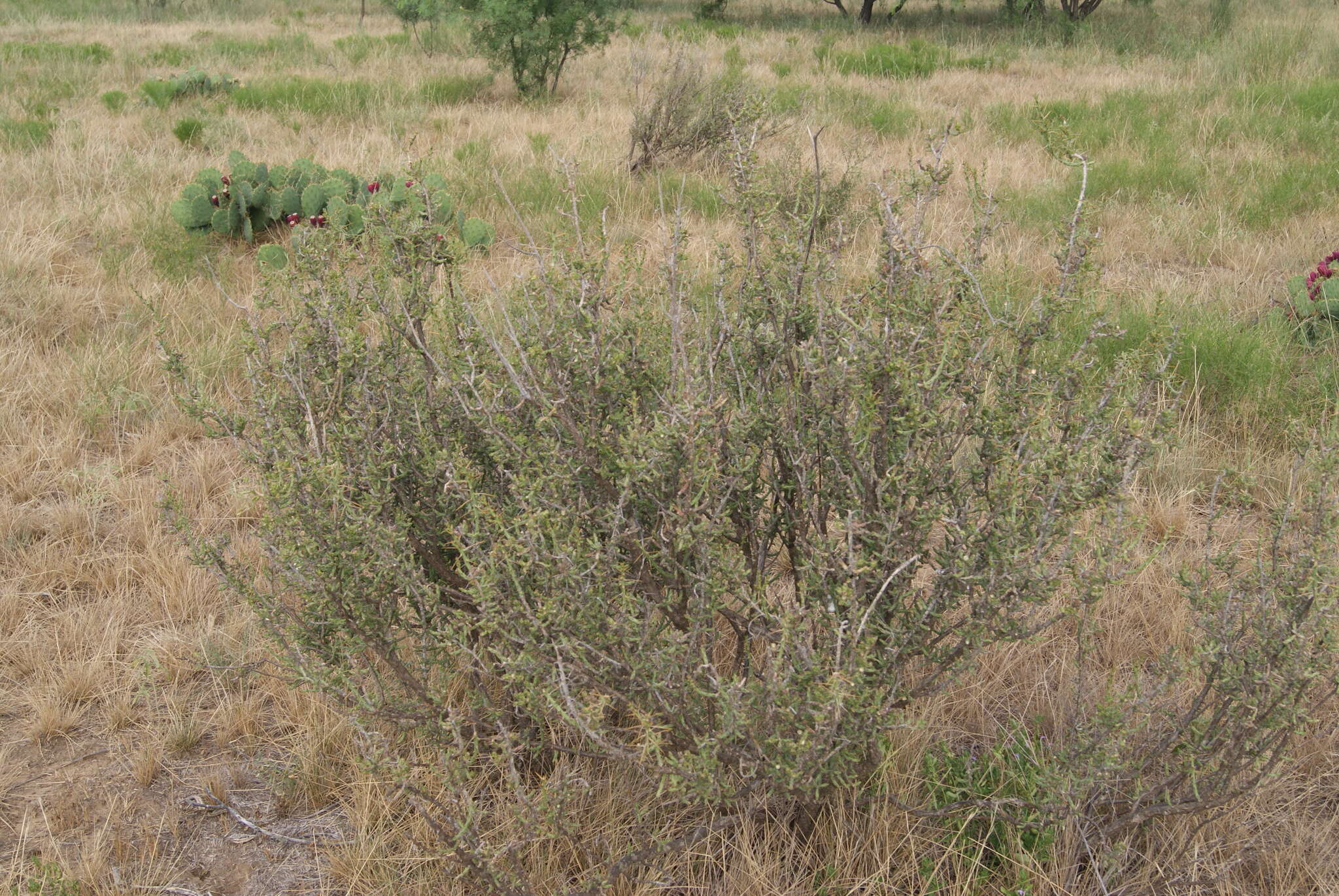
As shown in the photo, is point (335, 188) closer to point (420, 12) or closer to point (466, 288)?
point (466, 288)

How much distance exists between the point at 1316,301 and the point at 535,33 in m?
7.33

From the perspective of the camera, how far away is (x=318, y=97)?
902cm

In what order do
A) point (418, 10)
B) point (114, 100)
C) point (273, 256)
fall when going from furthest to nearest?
1. point (418, 10)
2. point (114, 100)
3. point (273, 256)

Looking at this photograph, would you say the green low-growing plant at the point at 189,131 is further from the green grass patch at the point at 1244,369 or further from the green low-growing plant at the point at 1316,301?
the green low-growing plant at the point at 1316,301

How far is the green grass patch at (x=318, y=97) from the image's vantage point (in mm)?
8773

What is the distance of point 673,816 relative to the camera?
7.16ft

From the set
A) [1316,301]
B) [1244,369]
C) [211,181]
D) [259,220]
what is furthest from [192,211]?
[1316,301]

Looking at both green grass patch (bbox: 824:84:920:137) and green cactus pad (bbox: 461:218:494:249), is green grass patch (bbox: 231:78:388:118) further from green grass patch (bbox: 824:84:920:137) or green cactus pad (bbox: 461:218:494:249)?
green grass patch (bbox: 824:84:920:137)

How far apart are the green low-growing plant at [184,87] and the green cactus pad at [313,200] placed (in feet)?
13.2

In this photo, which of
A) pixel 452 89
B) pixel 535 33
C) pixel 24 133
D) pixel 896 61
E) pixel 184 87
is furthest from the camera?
pixel 896 61

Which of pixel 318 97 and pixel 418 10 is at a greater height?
pixel 418 10

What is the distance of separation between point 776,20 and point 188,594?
62.4ft

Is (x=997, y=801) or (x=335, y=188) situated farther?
(x=335, y=188)

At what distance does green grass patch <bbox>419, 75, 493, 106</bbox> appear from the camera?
952 cm
